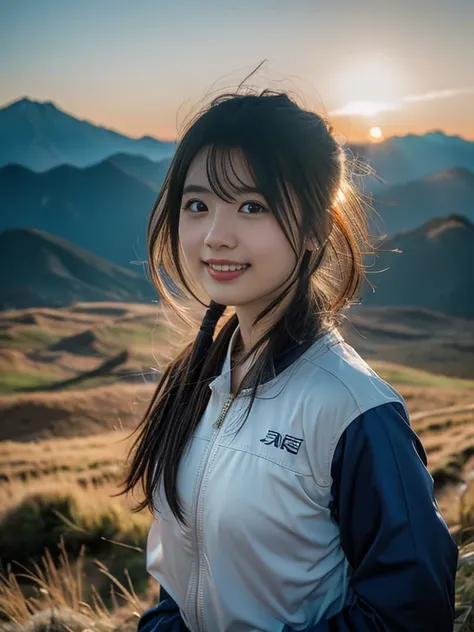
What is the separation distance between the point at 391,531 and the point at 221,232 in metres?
0.81

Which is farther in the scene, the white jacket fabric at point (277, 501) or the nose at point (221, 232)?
the nose at point (221, 232)

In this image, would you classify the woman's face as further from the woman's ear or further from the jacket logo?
the jacket logo

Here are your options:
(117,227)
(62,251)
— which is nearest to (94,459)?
(62,251)

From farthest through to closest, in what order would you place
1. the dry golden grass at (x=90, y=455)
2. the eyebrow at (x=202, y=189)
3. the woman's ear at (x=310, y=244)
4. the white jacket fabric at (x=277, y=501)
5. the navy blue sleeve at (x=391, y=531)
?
the dry golden grass at (x=90, y=455), the woman's ear at (x=310, y=244), the eyebrow at (x=202, y=189), the white jacket fabric at (x=277, y=501), the navy blue sleeve at (x=391, y=531)

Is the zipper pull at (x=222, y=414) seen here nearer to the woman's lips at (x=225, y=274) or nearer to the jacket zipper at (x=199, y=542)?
the jacket zipper at (x=199, y=542)

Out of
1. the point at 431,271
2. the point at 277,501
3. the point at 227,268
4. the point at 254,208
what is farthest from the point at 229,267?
the point at 431,271

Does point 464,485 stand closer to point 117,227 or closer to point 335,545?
point 335,545

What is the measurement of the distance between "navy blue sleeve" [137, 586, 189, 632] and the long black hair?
299mm

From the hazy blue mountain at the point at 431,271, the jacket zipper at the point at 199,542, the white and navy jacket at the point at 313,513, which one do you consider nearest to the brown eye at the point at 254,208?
the white and navy jacket at the point at 313,513

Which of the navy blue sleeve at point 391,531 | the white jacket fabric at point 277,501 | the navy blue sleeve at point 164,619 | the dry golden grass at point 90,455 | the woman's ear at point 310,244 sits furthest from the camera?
the dry golden grass at point 90,455

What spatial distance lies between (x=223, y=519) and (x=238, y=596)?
23 centimetres

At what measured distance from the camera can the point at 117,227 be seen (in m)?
24.2

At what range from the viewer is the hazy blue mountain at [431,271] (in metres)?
24.9

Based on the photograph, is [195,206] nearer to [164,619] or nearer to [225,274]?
[225,274]
